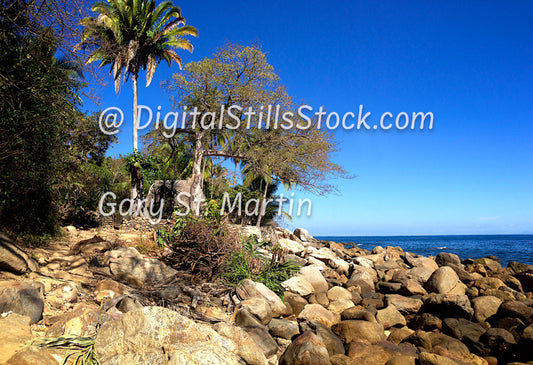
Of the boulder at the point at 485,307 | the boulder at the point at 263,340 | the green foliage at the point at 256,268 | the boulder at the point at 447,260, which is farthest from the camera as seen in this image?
the boulder at the point at 447,260

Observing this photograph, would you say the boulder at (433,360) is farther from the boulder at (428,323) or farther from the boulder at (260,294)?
the boulder at (260,294)

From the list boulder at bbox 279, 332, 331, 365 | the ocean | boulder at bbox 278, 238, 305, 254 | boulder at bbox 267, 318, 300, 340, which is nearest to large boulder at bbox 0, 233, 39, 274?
boulder at bbox 267, 318, 300, 340

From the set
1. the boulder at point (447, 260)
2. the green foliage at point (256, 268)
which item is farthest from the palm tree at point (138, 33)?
the boulder at point (447, 260)

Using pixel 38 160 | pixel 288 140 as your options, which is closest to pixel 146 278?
pixel 38 160

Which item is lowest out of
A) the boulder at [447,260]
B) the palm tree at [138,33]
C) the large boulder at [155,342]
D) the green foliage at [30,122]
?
the large boulder at [155,342]

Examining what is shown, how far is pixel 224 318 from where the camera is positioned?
7.14m

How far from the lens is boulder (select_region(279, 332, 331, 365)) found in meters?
5.60

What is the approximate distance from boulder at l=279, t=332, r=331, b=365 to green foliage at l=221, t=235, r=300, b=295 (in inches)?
122

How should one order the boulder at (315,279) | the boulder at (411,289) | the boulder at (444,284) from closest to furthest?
the boulder at (315,279)
the boulder at (444,284)
the boulder at (411,289)

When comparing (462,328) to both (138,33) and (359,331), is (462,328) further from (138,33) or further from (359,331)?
(138,33)

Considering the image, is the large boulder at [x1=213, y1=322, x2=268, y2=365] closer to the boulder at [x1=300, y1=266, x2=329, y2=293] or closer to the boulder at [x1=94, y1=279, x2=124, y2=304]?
the boulder at [x1=94, y1=279, x2=124, y2=304]

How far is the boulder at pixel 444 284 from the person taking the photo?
35.3ft

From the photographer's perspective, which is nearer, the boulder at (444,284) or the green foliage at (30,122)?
the green foliage at (30,122)

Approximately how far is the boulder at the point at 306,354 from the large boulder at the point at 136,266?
394 centimetres
